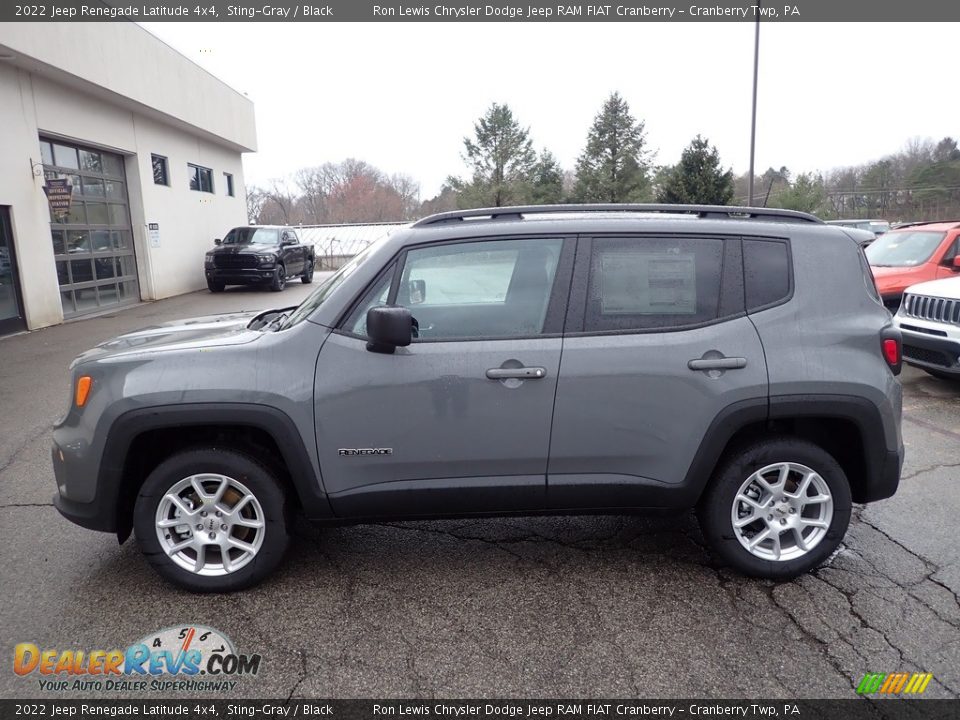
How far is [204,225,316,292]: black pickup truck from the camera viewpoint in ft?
61.9

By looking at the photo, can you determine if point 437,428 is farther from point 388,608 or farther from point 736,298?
point 736,298

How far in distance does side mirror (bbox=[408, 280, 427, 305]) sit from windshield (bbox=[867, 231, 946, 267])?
8912mm

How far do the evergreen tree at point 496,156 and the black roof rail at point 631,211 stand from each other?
1849 inches

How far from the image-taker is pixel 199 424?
311 cm

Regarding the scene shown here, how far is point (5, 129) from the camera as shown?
1179 cm

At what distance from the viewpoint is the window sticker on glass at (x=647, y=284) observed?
327 cm

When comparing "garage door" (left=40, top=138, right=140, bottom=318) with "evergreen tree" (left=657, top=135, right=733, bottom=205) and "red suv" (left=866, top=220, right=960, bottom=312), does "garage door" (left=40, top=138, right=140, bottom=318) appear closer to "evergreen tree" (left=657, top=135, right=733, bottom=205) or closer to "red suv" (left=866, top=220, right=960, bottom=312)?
"red suv" (left=866, top=220, right=960, bottom=312)

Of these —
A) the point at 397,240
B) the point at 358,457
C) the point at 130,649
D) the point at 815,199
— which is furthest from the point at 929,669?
the point at 815,199

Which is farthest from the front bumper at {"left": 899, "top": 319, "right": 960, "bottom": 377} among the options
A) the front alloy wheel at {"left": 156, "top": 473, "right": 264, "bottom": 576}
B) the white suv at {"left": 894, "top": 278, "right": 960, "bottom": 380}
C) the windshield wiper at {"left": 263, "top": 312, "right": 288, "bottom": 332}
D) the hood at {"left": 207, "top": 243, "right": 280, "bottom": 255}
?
the hood at {"left": 207, "top": 243, "right": 280, "bottom": 255}

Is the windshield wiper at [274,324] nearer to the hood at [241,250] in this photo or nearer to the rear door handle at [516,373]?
the rear door handle at [516,373]

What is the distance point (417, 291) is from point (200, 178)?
21.2 m

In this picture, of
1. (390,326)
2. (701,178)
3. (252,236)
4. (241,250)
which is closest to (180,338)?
(390,326)

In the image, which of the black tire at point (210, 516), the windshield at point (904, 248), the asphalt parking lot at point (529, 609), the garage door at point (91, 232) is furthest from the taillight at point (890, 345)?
the garage door at point (91, 232)

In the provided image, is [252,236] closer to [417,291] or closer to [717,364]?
[417,291]
